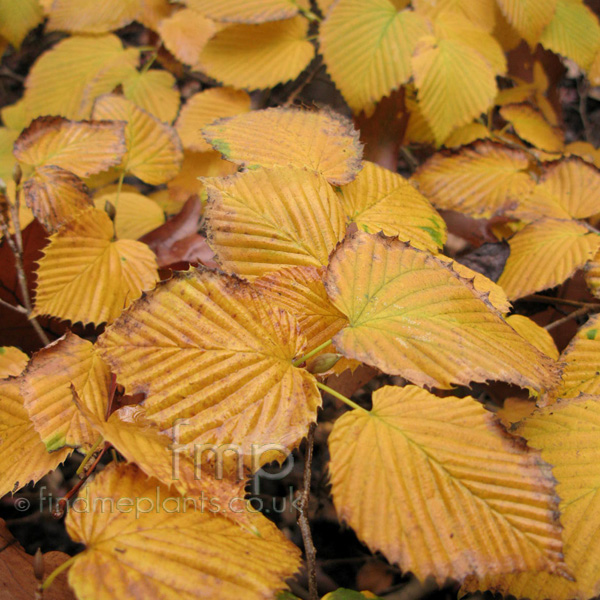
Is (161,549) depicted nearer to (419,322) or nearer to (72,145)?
(419,322)

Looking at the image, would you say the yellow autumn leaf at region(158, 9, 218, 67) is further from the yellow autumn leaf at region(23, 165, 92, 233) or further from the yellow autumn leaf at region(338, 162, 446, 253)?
the yellow autumn leaf at region(338, 162, 446, 253)

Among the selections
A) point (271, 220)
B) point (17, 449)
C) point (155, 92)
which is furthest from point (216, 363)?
point (155, 92)

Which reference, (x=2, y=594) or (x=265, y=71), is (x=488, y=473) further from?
(x=265, y=71)

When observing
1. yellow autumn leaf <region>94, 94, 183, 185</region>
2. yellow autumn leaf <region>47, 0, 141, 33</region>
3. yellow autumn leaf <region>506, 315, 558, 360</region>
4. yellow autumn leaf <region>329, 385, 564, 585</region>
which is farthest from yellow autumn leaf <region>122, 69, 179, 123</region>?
yellow autumn leaf <region>329, 385, 564, 585</region>

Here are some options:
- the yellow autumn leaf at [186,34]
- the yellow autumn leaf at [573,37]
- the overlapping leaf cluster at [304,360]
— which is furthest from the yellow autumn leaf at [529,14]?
the yellow autumn leaf at [186,34]

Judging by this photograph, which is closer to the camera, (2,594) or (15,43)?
(2,594)

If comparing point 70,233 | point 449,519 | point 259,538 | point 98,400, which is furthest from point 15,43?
point 449,519
